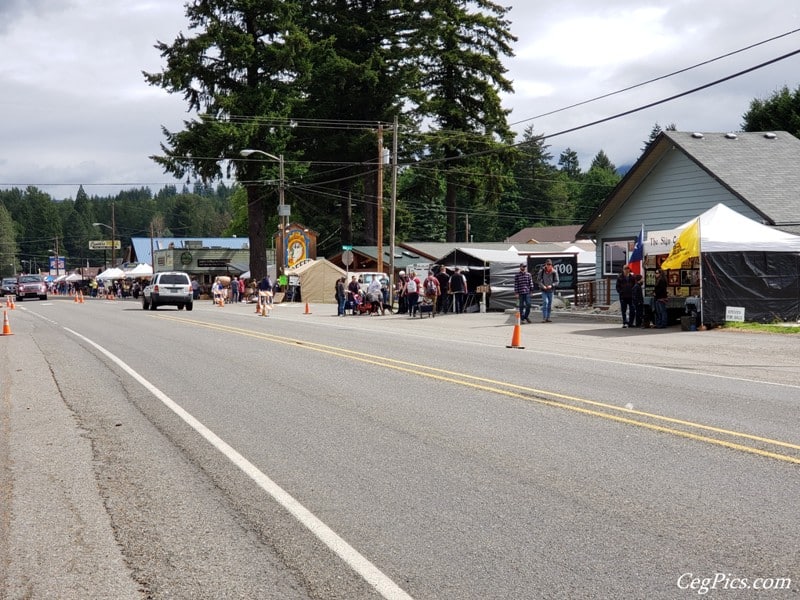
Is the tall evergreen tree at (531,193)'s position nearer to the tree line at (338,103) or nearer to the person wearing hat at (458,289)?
the tree line at (338,103)

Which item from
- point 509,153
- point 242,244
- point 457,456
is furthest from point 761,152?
point 242,244

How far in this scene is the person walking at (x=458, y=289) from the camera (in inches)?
1309

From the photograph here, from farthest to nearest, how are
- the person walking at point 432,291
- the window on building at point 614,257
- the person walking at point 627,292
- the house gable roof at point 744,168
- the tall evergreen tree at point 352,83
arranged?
the tall evergreen tree at point 352,83
the window on building at point 614,257
the person walking at point 432,291
the house gable roof at point 744,168
the person walking at point 627,292

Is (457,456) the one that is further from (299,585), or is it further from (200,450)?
(299,585)

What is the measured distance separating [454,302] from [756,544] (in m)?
29.1

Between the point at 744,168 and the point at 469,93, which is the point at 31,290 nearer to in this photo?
the point at 469,93

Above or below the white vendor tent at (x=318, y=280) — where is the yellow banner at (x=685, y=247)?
above

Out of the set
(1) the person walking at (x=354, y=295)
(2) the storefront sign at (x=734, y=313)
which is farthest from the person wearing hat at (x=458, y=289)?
(2) the storefront sign at (x=734, y=313)

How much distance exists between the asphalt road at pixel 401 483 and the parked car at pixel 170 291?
26.1m

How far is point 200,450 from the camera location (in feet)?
25.6

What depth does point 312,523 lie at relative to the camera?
550cm

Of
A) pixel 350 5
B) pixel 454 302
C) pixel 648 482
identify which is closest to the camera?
pixel 648 482

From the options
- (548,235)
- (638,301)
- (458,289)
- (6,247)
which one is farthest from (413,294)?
(6,247)

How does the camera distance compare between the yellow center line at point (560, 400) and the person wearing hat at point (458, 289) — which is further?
the person wearing hat at point (458, 289)
